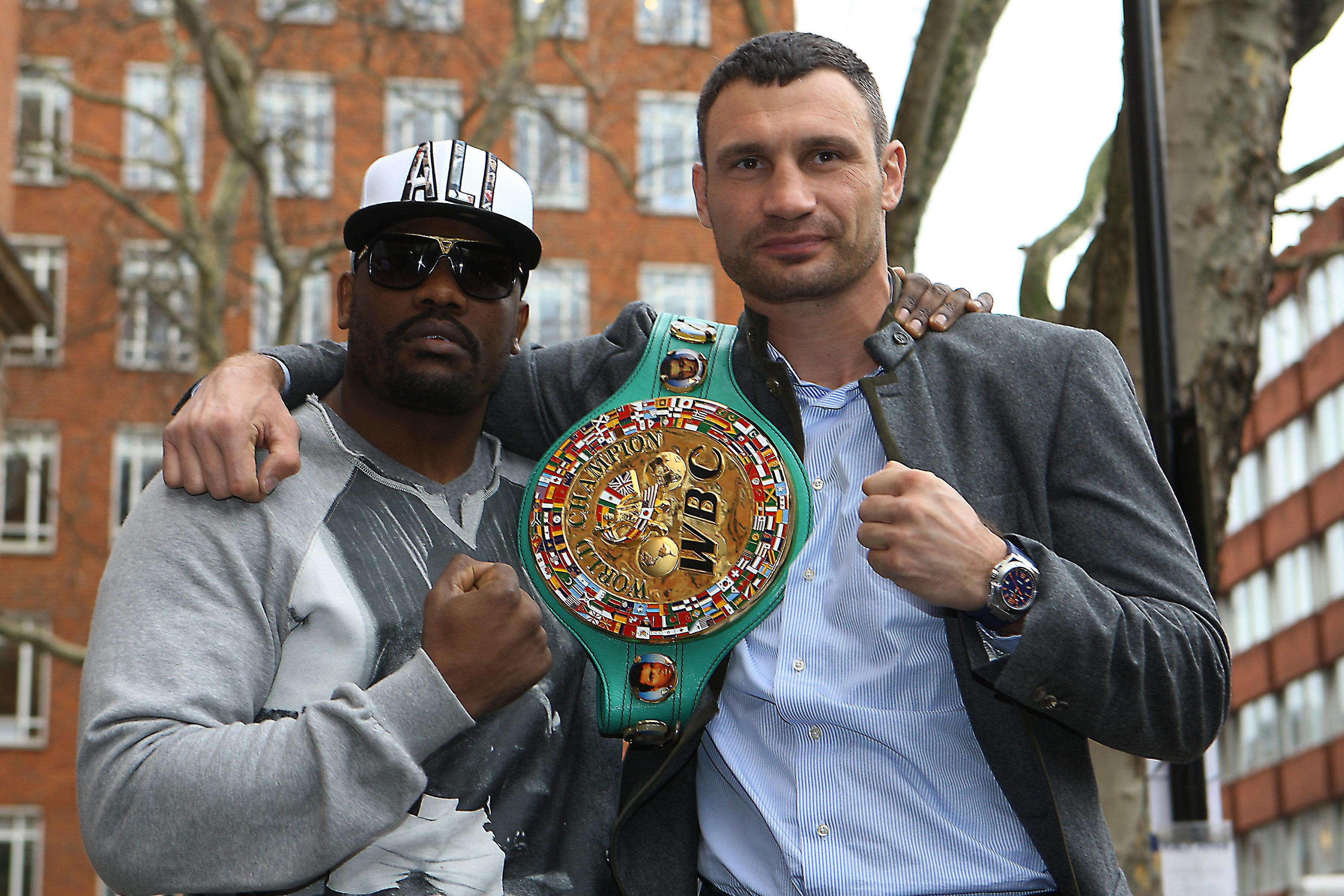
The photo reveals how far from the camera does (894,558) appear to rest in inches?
113

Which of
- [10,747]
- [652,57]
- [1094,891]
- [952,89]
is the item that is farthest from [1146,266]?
[10,747]

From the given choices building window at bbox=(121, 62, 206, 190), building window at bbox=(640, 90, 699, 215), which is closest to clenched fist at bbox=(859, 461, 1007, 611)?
building window at bbox=(640, 90, 699, 215)

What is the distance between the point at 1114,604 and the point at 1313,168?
23.1ft

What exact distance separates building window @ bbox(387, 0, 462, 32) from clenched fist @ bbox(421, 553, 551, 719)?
14.6 meters

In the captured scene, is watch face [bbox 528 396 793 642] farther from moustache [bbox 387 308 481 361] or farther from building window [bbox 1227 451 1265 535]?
building window [bbox 1227 451 1265 535]

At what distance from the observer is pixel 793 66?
3.55m

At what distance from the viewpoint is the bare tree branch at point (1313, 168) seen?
890 centimetres

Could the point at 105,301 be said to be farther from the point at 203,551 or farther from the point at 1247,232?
the point at 203,551

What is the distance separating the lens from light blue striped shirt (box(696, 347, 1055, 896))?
10.1ft

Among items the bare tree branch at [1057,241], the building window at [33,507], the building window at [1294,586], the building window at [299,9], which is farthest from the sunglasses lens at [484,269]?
the building window at [1294,586]

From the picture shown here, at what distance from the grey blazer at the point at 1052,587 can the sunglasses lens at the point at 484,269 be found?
63cm

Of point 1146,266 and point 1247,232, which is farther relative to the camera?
point 1247,232

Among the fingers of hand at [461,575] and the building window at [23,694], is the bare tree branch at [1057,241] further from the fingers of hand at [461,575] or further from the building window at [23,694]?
the building window at [23,694]

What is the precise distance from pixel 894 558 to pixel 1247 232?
4676 mm
